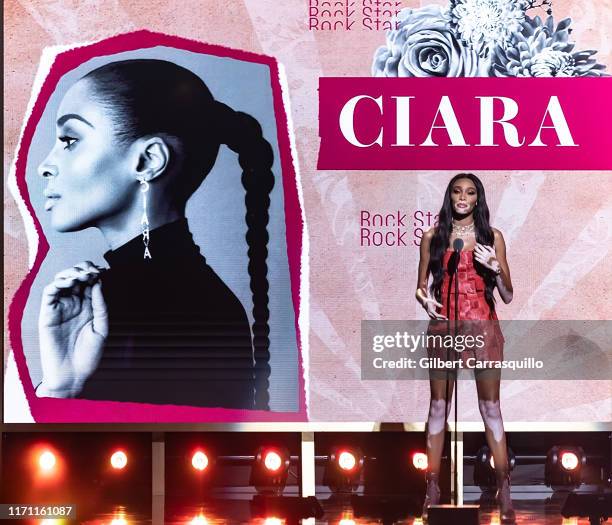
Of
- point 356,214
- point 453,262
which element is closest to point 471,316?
point 453,262

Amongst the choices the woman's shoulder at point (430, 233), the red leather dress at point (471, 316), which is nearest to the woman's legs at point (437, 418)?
the red leather dress at point (471, 316)

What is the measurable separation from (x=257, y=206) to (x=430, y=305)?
0.94 meters

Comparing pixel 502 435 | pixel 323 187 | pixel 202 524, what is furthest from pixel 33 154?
pixel 502 435

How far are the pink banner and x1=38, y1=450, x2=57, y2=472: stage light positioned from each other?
76.2 inches

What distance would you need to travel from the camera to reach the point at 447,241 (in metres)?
5.98

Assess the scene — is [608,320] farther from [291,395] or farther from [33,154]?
[33,154]

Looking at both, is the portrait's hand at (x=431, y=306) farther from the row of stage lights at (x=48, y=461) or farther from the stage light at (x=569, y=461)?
the row of stage lights at (x=48, y=461)

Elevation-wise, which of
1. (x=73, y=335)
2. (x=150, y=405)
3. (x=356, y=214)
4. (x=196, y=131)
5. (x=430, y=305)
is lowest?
(x=150, y=405)

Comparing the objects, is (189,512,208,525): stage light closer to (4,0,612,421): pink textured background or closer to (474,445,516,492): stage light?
(4,0,612,421): pink textured background

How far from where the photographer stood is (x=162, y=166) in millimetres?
6070

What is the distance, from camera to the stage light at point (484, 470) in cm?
622

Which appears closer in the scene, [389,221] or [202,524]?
[202,524]

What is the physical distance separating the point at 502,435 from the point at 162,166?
205 cm

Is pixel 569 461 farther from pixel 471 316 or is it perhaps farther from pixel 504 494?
pixel 471 316
